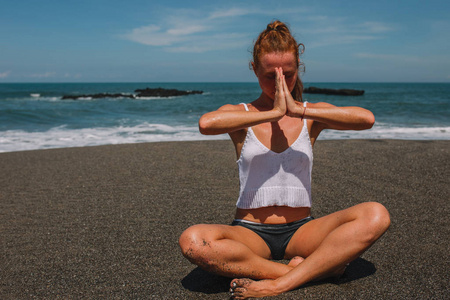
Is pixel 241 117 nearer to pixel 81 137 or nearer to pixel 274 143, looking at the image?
pixel 274 143

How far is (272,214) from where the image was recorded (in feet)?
8.58

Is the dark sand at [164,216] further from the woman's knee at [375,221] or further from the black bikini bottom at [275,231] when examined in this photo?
the woman's knee at [375,221]

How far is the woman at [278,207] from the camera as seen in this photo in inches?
90.7

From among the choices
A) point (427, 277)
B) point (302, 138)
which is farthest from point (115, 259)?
point (427, 277)

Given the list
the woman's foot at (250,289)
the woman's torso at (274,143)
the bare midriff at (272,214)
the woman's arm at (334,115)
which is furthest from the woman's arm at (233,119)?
the woman's foot at (250,289)

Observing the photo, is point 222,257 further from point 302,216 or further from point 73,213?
point 73,213

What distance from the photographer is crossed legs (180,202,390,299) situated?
7.46ft

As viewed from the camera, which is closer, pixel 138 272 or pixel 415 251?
pixel 138 272

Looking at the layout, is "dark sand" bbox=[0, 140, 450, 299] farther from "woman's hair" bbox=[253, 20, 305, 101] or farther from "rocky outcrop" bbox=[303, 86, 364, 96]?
"rocky outcrop" bbox=[303, 86, 364, 96]

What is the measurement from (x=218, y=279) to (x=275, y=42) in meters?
1.72

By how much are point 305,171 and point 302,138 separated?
0.76 ft

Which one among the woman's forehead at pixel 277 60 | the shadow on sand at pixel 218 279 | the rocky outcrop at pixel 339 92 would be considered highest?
the rocky outcrop at pixel 339 92

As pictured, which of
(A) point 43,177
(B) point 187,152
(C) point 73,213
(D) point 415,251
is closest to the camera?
(D) point 415,251

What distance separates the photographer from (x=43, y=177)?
5.85m
